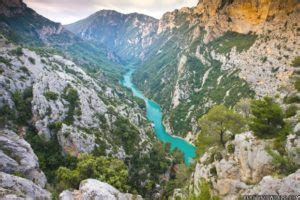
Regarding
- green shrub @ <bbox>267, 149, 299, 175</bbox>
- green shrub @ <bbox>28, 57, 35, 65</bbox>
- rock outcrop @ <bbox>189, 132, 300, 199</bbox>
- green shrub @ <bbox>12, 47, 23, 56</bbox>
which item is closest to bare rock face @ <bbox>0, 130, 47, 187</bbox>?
rock outcrop @ <bbox>189, 132, 300, 199</bbox>

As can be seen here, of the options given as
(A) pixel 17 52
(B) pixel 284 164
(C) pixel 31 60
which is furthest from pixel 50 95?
(B) pixel 284 164

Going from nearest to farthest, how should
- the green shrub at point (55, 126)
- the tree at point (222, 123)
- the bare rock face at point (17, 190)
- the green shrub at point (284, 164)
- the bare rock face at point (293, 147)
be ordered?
the green shrub at point (284, 164)
the bare rock face at point (293, 147)
the bare rock face at point (17, 190)
the tree at point (222, 123)
the green shrub at point (55, 126)

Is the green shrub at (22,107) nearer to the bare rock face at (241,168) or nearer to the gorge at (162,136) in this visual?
the gorge at (162,136)

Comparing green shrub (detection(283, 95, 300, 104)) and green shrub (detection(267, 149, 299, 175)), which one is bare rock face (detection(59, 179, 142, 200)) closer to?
green shrub (detection(267, 149, 299, 175))

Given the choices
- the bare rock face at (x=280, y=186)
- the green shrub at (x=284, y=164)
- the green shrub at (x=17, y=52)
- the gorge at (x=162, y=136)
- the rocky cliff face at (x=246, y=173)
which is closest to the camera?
the bare rock face at (x=280, y=186)

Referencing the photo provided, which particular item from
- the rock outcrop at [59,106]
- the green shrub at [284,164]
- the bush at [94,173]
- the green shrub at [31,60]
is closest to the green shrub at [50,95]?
the rock outcrop at [59,106]

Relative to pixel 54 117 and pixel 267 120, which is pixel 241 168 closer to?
pixel 267 120
